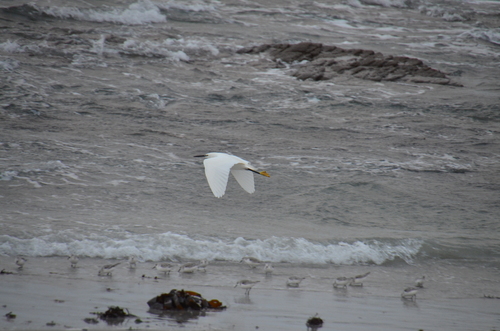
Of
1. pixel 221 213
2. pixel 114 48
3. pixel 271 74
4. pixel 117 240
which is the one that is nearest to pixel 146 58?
pixel 114 48

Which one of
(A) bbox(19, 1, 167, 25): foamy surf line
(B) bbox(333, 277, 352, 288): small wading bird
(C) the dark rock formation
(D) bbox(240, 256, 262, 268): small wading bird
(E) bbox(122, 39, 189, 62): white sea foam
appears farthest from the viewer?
(A) bbox(19, 1, 167, 25): foamy surf line

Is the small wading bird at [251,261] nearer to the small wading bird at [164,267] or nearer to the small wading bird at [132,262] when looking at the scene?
the small wading bird at [164,267]

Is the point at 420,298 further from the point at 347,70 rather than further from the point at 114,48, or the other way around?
the point at 114,48

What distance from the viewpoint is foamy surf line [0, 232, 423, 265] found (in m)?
6.65

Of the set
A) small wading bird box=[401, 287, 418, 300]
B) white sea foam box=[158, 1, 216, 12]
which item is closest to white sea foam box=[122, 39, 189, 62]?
white sea foam box=[158, 1, 216, 12]

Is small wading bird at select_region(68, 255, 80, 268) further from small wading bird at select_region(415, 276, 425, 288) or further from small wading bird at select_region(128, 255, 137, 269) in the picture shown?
small wading bird at select_region(415, 276, 425, 288)

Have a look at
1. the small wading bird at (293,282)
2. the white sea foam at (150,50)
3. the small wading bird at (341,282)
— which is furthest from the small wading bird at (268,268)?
the white sea foam at (150,50)

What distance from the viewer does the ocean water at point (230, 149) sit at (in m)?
7.40

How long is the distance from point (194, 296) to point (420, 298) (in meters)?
2.64

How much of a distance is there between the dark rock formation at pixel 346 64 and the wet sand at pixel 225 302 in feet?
37.7

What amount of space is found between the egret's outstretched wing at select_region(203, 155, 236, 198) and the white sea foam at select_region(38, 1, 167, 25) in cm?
1390

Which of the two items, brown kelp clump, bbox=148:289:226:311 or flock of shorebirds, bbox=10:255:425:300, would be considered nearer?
brown kelp clump, bbox=148:289:226:311

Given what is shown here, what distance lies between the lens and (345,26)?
81.7ft

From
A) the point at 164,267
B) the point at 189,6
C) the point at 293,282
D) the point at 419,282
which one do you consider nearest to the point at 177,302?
the point at 164,267
